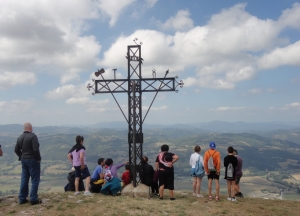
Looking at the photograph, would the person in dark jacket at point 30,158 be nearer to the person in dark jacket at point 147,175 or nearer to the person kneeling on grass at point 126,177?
the person kneeling on grass at point 126,177

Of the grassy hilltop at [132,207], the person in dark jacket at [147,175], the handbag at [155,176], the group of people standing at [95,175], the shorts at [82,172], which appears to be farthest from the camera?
the person in dark jacket at [147,175]

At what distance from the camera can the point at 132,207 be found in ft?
26.4

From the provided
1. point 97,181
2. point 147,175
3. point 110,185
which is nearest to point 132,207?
point 110,185

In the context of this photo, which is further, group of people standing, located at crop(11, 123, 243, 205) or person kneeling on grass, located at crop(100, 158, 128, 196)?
person kneeling on grass, located at crop(100, 158, 128, 196)

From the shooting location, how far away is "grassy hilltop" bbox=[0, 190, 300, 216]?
758 centimetres

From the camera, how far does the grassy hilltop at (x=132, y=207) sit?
7.58 m

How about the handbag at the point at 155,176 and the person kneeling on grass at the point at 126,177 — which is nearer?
the handbag at the point at 155,176

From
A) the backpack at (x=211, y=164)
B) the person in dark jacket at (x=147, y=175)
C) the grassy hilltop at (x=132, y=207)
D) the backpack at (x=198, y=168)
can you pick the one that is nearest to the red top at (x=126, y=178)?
the person in dark jacket at (x=147, y=175)

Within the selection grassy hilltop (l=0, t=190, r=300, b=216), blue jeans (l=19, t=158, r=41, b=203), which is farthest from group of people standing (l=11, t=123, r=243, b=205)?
grassy hilltop (l=0, t=190, r=300, b=216)

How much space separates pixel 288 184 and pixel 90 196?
102m

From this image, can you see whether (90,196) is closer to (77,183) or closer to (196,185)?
(77,183)

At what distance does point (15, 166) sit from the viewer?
14662cm

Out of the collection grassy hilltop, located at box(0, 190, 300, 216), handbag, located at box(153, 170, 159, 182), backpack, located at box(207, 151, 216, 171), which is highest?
backpack, located at box(207, 151, 216, 171)

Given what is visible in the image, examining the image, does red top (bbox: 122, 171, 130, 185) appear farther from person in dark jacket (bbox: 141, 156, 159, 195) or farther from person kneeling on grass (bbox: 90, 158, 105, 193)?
person kneeling on grass (bbox: 90, 158, 105, 193)
